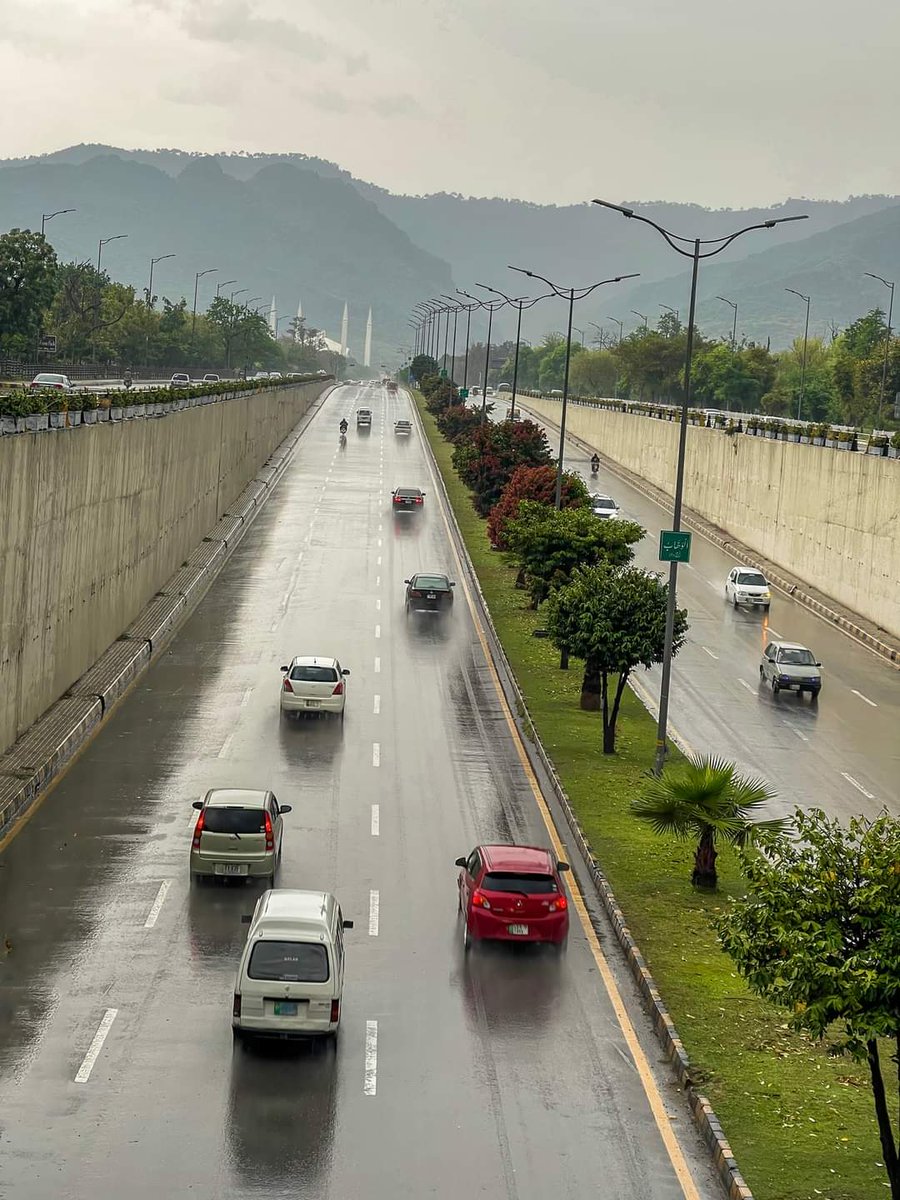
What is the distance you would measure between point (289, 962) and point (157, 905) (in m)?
6.88

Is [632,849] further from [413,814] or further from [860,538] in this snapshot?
[860,538]

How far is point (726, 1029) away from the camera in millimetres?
22000

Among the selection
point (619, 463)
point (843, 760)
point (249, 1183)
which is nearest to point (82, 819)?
point (249, 1183)

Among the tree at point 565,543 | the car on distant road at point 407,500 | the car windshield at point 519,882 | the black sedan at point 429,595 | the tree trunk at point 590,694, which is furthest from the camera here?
the car on distant road at point 407,500

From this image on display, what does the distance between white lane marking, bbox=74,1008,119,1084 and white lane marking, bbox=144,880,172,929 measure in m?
3.85

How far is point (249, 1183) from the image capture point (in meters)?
16.8

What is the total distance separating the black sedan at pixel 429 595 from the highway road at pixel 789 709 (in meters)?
9.37

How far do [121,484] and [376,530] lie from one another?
33.2 meters

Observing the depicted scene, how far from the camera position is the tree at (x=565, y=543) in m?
55.9

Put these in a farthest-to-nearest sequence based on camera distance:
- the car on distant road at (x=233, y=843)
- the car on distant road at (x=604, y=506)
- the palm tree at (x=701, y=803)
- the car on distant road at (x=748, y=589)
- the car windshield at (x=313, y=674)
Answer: the car on distant road at (x=604, y=506) → the car on distant road at (x=748, y=589) → the car windshield at (x=313, y=674) → the car on distant road at (x=233, y=843) → the palm tree at (x=701, y=803)

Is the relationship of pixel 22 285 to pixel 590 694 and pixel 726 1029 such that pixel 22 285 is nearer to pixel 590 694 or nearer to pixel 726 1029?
pixel 590 694

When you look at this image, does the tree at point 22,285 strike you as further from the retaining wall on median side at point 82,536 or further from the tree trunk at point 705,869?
the tree trunk at point 705,869

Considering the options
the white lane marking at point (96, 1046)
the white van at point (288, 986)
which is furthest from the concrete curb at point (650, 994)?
the white lane marking at point (96, 1046)

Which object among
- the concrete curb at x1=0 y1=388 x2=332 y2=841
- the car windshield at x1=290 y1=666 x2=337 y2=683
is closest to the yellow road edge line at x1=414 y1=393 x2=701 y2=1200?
the car windshield at x1=290 y1=666 x2=337 y2=683
